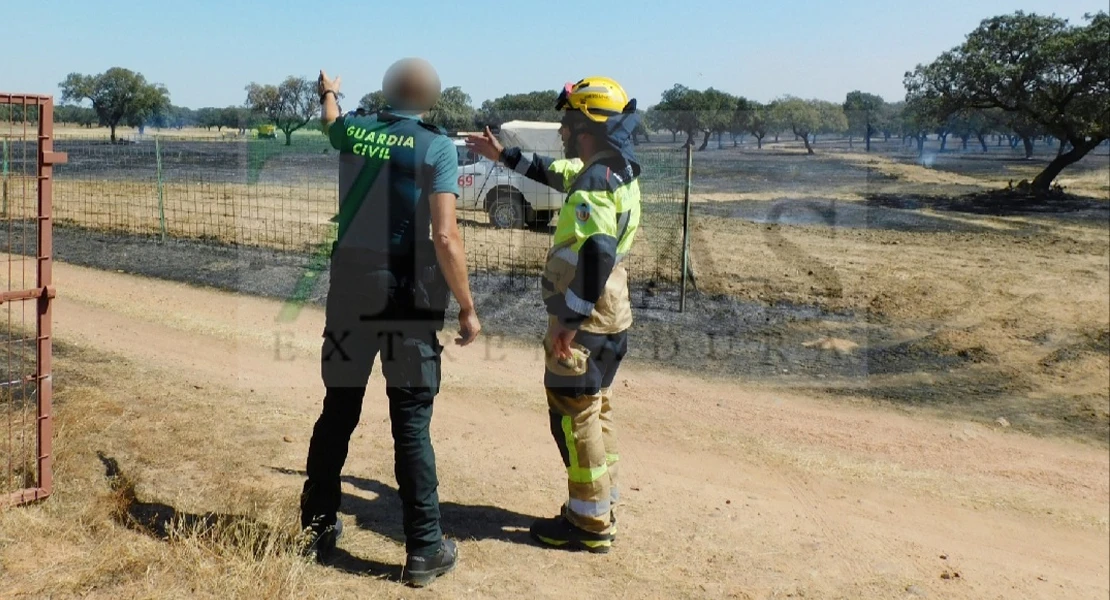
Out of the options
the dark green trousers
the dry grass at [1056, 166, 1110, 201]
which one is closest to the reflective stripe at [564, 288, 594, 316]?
the dark green trousers

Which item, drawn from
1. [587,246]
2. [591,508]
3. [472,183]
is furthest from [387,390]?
[472,183]

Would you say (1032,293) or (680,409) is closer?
(680,409)

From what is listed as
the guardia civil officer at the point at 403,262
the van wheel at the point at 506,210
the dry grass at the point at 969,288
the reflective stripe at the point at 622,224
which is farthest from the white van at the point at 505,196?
the guardia civil officer at the point at 403,262

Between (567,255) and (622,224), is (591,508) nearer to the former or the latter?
(567,255)

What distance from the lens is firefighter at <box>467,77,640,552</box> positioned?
391cm

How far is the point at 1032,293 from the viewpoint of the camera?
12.6 meters

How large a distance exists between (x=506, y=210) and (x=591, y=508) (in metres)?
12.3

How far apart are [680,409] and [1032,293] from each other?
768 cm

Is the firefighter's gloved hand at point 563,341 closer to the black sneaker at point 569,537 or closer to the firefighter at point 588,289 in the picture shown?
the firefighter at point 588,289

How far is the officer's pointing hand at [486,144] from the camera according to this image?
4.48 meters

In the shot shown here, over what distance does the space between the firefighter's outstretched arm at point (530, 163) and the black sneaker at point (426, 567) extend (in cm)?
175

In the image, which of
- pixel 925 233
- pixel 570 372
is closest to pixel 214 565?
pixel 570 372

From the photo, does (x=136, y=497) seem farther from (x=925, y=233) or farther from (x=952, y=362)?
(x=925, y=233)

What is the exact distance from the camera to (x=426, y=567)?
3.85 m
